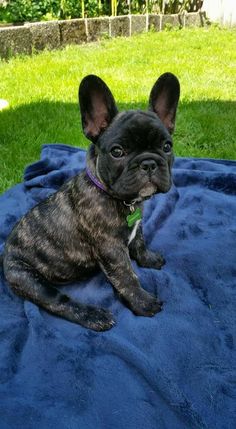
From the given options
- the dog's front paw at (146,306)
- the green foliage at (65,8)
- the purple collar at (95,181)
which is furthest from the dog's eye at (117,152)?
the green foliage at (65,8)

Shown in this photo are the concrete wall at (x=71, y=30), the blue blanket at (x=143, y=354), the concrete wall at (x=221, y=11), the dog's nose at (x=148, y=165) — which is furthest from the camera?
the concrete wall at (x=221, y=11)

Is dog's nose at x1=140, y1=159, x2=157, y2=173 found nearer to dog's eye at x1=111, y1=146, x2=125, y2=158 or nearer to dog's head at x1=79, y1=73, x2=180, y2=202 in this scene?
dog's head at x1=79, y1=73, x2=180, y2=202

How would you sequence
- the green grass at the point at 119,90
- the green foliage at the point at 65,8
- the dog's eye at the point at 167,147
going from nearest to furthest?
the dog's eye at the point at 167,147 → the green grass at the point at 119,90 → the green foliage at the point at 65,8

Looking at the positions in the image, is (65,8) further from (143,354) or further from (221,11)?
(143,354)

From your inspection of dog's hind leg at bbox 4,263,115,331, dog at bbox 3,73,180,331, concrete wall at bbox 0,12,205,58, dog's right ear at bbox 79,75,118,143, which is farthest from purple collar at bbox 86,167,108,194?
concrete wall at bbox 0,12,205,58

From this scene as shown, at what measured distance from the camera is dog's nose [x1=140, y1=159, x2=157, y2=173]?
2699 mm

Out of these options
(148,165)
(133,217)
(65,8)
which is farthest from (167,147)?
(65,8)

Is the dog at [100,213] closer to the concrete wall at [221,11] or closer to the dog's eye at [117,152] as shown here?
the dog's eye at [117,152]

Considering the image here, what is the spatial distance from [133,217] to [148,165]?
1.44 feet

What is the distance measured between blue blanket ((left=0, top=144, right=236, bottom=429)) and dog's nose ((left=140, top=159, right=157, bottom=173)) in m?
0.99

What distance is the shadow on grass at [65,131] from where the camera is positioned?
550 cm

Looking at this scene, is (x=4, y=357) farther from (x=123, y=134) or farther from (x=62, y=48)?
(x=62, y=48)

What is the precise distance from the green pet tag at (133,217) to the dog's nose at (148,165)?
401mm

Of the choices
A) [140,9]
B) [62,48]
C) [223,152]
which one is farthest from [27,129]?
[140,9]
